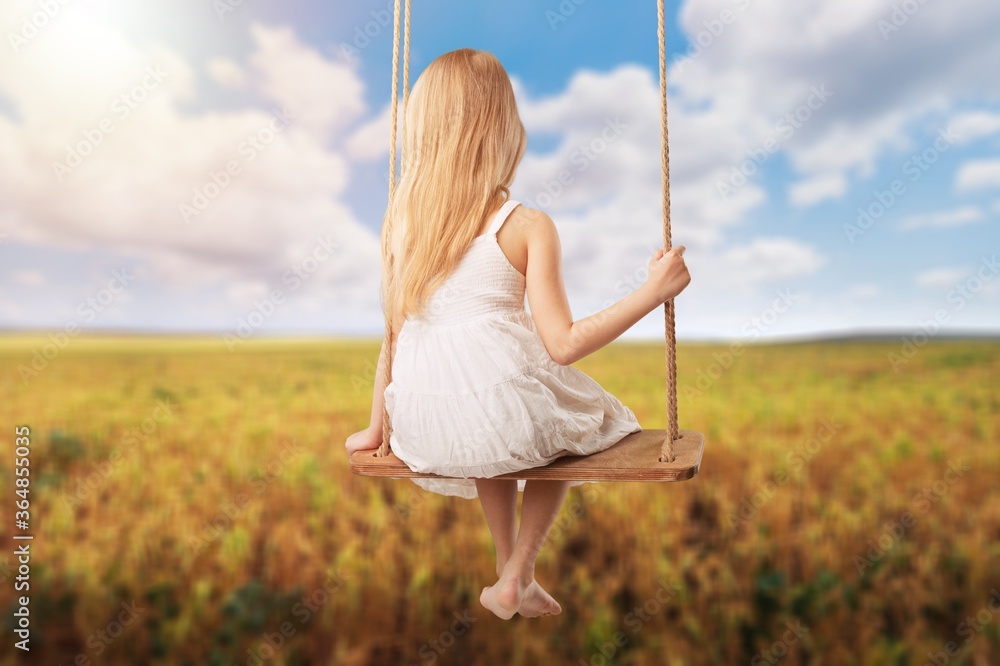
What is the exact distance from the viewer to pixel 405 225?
207 centimetres

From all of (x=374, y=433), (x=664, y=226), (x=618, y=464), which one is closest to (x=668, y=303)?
Result: (x=664, y=226)

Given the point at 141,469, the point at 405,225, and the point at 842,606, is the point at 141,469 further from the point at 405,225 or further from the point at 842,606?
the point at 842,606

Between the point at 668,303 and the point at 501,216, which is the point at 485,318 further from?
the point at 668,303

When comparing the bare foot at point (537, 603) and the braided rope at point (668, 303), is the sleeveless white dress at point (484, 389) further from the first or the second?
the bare foot at point (537, 603)

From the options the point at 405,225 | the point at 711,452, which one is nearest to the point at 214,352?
the point at 711,452

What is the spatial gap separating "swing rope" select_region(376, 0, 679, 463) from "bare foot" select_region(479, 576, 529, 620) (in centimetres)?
42

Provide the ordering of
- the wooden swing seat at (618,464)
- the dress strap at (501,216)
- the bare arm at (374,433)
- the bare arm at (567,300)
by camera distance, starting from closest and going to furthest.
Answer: the wooden swing seat at (618,464) < the bare arm at (567,300) < the dress strap at (501,216) < the bare arm at (374,433)

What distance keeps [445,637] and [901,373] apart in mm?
4622

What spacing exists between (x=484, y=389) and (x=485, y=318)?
168mm

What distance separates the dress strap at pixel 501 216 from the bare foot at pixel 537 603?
87 cm

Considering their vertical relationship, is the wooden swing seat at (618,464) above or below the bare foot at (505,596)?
above

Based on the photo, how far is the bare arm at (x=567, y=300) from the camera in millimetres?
1893

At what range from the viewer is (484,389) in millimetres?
1942

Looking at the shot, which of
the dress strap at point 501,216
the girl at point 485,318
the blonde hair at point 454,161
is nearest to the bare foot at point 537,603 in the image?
the girl at point 485,318
